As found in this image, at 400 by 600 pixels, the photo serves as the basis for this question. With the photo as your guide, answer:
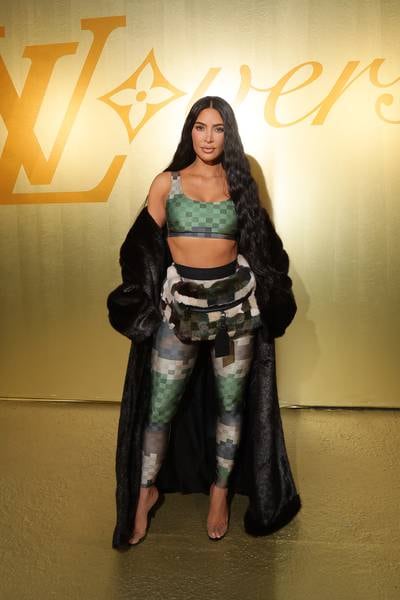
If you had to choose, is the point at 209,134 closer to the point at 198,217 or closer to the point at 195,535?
the point at 198,217

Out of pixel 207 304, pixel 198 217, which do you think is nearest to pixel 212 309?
pixel 207 304

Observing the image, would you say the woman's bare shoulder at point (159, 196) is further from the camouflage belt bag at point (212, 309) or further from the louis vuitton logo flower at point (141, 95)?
the louis vuitton logo flower at point (141, 95)

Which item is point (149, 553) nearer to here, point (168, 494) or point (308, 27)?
point (168, 494)

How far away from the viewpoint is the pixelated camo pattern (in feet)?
6.16

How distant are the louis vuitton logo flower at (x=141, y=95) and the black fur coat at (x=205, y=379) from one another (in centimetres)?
137

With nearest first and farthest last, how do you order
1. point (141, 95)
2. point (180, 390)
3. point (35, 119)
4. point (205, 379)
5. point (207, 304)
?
point (207, 304) → point (180, 390) → point (205, 379) → point (141, 95) → point (35, 119)

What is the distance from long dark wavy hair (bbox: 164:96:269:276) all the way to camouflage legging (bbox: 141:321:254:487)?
0.32m

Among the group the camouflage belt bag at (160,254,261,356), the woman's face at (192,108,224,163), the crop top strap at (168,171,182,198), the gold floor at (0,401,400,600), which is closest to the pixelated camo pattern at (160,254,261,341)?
the camouflage belt bag at (160,254,261,356)

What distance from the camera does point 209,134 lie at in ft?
6.26

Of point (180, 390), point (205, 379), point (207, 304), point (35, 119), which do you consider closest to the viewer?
point (207, 304)

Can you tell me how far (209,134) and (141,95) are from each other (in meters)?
1.41

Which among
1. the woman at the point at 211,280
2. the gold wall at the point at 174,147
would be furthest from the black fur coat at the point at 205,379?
the gold wall at the point at 174,147

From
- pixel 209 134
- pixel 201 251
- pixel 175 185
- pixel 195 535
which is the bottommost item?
pixel 195 535

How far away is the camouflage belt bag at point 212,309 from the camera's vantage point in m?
1.88
